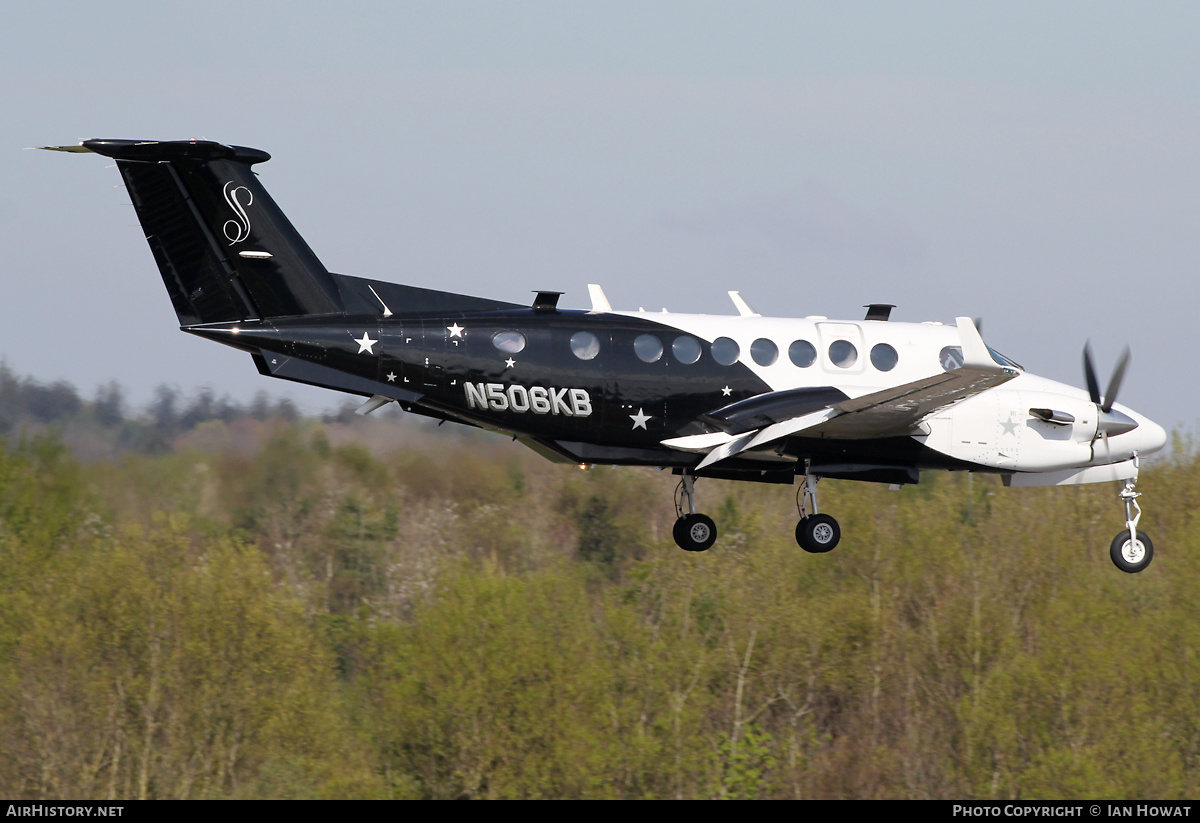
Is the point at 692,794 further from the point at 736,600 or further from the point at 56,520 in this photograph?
the point at 56,520

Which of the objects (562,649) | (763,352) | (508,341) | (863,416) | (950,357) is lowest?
(562,649)

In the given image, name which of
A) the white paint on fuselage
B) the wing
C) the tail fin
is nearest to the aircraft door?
the wing

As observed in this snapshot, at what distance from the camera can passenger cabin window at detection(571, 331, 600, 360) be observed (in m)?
22.1

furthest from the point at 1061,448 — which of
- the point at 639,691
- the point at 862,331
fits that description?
the point at 639,691

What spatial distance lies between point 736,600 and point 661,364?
3067 cm

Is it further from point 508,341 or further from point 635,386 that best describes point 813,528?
point 508,341

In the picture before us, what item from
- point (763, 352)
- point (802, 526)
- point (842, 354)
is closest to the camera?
point (763, 352)

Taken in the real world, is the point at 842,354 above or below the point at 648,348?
above

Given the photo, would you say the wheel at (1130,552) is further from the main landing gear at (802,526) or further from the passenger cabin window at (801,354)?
the passenger cabin window at (801,354)

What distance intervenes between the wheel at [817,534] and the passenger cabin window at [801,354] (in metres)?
2.69

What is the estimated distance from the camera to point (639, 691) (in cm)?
4950

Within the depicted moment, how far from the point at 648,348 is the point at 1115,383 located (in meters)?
7.98

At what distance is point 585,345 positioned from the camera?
2217 centimetres

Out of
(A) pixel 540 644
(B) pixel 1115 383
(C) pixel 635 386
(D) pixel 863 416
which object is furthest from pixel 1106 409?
(A) pixel 540 644
